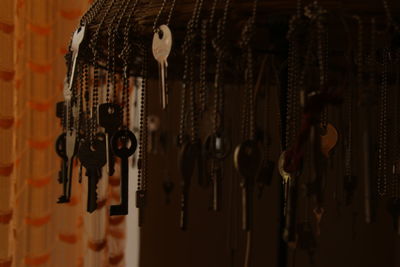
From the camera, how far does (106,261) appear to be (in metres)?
1.10

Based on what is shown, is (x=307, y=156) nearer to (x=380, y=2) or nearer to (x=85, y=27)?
(x=380, y=2)

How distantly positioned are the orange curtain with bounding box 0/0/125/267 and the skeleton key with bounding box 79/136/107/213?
0.40 meters

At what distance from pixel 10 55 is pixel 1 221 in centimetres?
30

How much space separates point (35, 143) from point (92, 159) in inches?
18.5

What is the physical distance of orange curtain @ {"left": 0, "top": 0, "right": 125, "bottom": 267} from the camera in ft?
2.92

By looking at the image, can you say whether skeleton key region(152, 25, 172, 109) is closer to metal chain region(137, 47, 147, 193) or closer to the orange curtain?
metal chain region(137, 47, 147, 193)

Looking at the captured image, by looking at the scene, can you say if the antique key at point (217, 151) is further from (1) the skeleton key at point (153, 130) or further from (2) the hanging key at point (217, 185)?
(1) the skeleton key at point (153, 130)

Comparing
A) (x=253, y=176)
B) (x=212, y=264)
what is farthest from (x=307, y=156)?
(x=212, y=264)

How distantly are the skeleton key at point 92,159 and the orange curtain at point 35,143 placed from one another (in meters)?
0.40

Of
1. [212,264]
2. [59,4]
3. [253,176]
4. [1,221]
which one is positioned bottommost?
[212,264]

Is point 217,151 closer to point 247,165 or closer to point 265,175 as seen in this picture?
point 247,165

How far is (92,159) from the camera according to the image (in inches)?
21.7

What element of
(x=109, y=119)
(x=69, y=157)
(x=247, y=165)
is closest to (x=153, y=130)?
(x=69, y=157)

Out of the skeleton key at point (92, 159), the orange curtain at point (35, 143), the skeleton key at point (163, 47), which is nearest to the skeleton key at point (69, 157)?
the skeleton key at point (92, 159)
